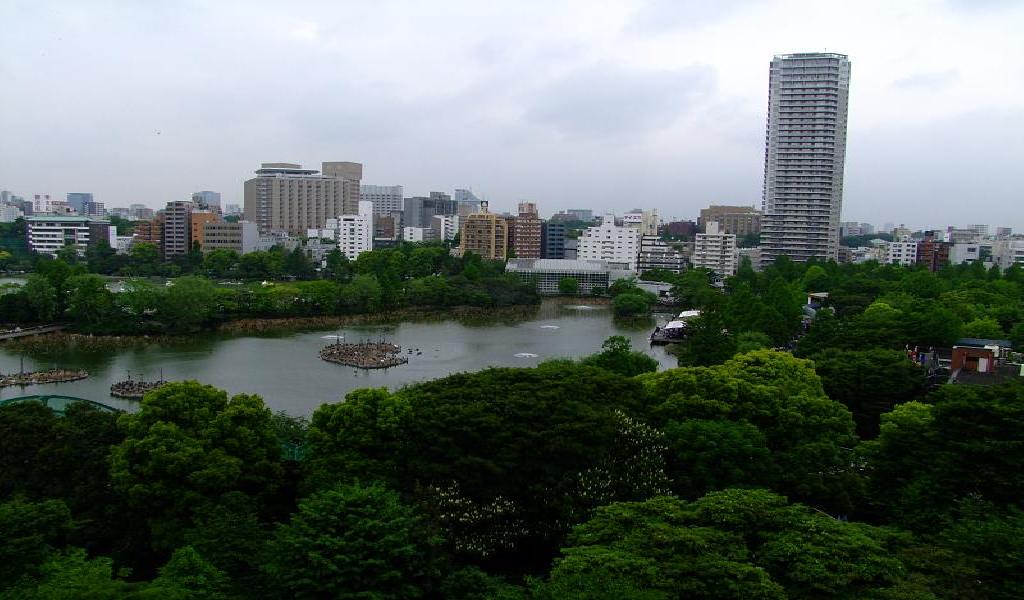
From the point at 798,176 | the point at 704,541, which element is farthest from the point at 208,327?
the point at 798,176

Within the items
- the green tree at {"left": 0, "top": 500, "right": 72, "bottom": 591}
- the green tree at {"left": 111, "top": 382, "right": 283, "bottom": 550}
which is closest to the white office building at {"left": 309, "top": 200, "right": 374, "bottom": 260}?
the green tree at {"left": 111, "top": 382, "right": 283, "bottom": 550}

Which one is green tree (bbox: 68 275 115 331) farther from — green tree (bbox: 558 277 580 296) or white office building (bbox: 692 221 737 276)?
white office building (bbox: 692 221 737 276)

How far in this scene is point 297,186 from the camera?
47000mm

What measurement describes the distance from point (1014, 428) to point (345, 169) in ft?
180

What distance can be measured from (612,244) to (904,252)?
13.8 m

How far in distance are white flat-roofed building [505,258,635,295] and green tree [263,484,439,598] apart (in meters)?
23.2

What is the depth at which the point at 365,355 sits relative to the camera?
1460 cm

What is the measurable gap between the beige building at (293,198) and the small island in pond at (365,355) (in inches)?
1262

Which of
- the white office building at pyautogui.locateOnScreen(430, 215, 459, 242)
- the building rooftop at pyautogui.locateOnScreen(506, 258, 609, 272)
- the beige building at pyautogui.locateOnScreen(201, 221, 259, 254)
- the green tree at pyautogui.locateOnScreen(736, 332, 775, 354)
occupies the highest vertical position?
the white office building at pyautogui.locateOnScreen(430, 215, 459, 242)

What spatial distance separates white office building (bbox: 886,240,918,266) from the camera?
35250 millimetres

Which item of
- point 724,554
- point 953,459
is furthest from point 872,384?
point 724,554

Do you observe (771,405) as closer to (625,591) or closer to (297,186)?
(625,591)

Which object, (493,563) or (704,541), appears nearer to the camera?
(704,541)

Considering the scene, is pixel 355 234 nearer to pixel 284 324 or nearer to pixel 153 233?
pixel 153 233
